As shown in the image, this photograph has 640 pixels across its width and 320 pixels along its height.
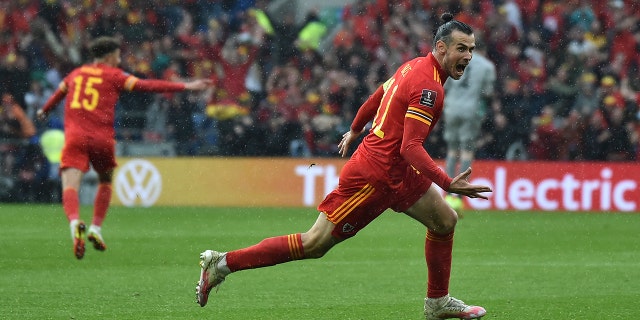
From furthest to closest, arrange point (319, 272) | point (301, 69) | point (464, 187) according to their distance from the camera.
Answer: point (301, 69), point (319, 272), point (464, 187)

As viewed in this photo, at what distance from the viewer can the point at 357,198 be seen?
6.97 metres

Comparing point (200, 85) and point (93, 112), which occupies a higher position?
point (200, 85)

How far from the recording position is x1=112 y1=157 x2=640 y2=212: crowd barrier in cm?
1770

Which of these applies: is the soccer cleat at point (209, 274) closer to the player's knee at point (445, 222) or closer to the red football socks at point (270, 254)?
the red football socks at point (270, 254)

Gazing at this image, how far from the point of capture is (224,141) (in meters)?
19.2

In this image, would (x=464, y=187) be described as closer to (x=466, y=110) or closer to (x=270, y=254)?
(x=270, y=254)

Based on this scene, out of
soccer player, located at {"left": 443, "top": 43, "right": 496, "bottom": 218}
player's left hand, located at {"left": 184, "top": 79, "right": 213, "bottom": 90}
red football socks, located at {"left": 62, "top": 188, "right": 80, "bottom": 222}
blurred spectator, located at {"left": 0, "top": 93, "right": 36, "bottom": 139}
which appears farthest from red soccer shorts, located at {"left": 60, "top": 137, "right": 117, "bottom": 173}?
blurred spectator, located at {"left": 0, "top": 93, "right": 36, "bottom": 139}

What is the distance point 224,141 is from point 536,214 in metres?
5.31

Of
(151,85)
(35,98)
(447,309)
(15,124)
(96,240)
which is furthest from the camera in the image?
(35,98)

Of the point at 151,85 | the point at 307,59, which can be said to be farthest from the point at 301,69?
the point at 151,85

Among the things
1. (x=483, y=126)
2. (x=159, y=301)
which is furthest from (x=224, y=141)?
(x=159, y=301)

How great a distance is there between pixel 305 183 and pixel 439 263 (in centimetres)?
1092

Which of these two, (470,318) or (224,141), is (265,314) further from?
(224,141)

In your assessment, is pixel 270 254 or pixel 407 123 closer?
pixel 407 123
